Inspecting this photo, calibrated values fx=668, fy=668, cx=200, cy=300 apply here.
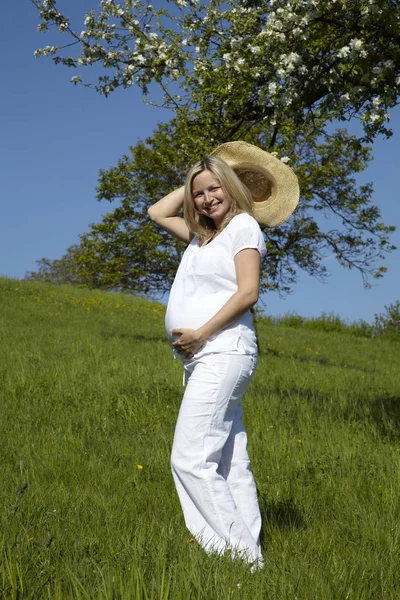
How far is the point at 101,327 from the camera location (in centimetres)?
2141

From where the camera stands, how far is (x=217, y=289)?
12.5ft

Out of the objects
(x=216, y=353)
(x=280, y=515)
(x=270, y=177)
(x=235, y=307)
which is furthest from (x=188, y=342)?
(x=280, y=515)

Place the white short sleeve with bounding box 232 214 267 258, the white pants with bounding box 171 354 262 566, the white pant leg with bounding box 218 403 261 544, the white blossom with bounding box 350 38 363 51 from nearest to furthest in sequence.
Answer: the white pants with bounding box 171 354 262 566
the white short sleeve with bounding box 232 214 267 258
the white pant leg with bounding box 218 403 261 544
the white blossom with bounding box 350 38 363 51

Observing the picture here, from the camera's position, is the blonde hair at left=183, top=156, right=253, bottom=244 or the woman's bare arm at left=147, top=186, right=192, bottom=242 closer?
the blonde hair at left=183, top=156, right=253, bottom=244

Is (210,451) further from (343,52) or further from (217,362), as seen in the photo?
(343,52)

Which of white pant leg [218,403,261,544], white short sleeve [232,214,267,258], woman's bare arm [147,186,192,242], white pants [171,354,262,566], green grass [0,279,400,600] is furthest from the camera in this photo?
woman's bare arm [147,186,192,242]

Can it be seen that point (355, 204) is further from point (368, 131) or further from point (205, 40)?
point (368, 131)

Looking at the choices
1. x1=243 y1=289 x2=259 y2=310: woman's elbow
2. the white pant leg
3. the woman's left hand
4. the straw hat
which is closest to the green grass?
the white pant leg

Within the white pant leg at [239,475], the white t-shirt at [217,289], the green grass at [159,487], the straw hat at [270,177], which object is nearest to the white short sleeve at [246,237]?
the white t-shirt at [217,289]

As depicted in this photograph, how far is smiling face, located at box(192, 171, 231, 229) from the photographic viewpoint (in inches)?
159

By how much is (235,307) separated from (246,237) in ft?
1.44

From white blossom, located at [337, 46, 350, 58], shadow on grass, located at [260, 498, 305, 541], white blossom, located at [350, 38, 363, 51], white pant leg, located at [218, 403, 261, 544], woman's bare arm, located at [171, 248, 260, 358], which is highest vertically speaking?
white blossom, located at [350, 38, 363, 51]

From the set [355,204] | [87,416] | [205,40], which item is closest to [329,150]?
[355,204]

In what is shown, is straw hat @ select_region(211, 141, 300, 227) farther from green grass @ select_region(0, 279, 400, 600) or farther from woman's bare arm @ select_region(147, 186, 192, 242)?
green grass @ select_region(0, 279, 400, 600)
